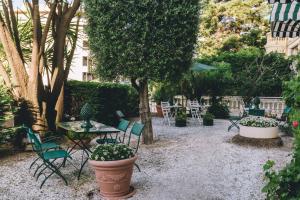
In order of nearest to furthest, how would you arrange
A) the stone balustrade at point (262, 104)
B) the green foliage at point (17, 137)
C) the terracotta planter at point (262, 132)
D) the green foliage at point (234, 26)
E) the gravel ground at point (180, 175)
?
the gravel ground at point (180, 175) < the green foliage at point (17, 137) < the terracotta planter at point (262, 132) < the stone balustrade at point (262, 104) < the green foliage at point (234, 26)

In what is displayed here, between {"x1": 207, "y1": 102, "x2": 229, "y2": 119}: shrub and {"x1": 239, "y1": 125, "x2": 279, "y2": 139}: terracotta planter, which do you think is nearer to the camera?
{"x1": 239, "y1": 125, "x2": 279, "y2": 139}: terracotta planter

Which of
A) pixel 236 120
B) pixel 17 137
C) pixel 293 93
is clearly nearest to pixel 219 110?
pixel 236 120

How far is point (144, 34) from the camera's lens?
6.88 meters

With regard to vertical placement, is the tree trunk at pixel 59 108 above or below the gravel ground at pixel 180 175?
above

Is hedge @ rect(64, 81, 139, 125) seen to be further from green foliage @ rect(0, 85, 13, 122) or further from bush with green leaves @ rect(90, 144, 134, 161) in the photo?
bush with green leaves @ rect(90, 144, 134, 161)

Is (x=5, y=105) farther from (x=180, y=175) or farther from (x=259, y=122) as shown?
(x=259, y=122)

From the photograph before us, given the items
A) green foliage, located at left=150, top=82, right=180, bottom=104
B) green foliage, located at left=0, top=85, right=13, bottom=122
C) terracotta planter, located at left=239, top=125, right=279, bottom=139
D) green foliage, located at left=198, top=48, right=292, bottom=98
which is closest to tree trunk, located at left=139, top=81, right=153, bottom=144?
terracotta planter, located at left=239, top=125, right=279, bottom=139

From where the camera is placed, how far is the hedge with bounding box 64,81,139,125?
10.0m

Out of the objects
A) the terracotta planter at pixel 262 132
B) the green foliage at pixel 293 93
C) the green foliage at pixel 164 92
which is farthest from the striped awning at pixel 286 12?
the green foliage at pixel 164 92

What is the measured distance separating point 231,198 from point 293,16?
489 cm

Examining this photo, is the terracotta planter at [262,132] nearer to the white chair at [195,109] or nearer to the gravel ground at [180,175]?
the gravel ground at [180,175]

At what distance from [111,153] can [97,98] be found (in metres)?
5.98

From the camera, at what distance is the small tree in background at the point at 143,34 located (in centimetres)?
692

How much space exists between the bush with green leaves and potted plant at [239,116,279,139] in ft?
15.0
